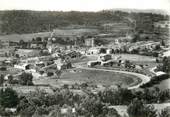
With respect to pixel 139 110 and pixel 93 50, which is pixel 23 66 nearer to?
pixel 93 50

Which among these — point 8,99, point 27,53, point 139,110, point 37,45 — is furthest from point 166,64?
point 8,99

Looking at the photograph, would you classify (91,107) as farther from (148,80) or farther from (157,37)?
(157,37)

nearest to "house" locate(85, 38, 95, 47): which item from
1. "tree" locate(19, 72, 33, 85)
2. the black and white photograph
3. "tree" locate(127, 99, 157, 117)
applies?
the black and white photograph

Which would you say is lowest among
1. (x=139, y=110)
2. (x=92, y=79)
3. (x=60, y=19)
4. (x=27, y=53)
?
(x=139, y=110)

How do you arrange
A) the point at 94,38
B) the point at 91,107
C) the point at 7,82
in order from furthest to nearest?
the point at 94,38
the point at 7,82
the point at 91,107

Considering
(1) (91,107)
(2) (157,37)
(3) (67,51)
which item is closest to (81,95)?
(1) (91,107)

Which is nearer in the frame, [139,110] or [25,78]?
[139,110]

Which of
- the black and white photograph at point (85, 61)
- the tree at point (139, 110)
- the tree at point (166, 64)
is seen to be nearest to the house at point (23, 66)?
the black and white photograph at point (85, 61)

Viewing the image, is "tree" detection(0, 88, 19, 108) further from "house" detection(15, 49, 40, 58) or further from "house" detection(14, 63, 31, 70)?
"house" detection(15, 49, 40, 58)
